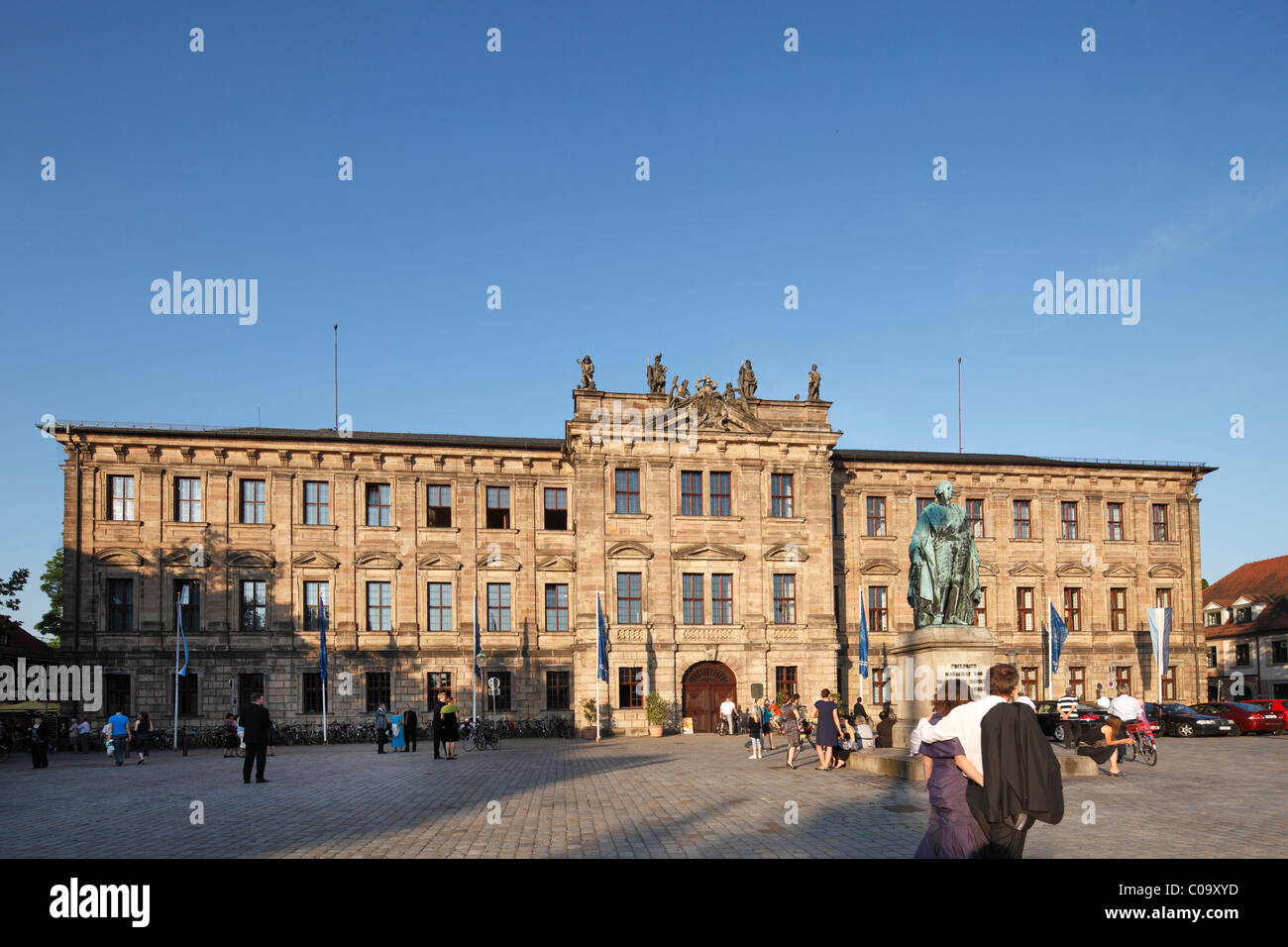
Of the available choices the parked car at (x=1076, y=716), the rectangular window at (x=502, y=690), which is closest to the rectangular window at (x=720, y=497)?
the rectangular window at (x=502, y=690)

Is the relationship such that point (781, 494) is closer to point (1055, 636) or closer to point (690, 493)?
point (690, 493)

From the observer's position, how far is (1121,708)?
26703 millimetres

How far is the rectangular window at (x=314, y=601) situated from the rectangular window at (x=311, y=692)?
208 centimetres

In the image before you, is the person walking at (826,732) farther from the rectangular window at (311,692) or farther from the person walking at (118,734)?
the rectangular window at (311,692)

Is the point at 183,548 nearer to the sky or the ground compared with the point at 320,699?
nearer to the sky

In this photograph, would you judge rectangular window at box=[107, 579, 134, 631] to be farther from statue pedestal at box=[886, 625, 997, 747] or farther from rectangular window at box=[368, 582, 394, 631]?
statue pedestal at box=[886, 625, 997, 747]

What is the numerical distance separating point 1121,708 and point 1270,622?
49.2 metres

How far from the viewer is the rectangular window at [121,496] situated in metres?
47.3

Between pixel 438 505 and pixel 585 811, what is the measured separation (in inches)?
1339

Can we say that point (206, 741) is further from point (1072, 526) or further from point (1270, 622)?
point (1270, 622)
